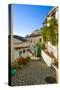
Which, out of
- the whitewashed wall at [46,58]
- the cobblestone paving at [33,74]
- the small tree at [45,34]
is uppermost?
the small tree at [45,34]

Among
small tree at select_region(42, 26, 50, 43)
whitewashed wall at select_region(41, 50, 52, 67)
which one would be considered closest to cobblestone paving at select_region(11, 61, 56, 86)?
whitewashed wall at select_region(41, 50, 52, 67)

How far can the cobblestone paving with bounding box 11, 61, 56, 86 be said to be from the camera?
6.74ft

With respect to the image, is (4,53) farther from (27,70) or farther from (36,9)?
(36,9)

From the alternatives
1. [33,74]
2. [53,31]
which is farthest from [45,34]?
[33,74]

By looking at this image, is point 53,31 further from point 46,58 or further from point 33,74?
point 33,74

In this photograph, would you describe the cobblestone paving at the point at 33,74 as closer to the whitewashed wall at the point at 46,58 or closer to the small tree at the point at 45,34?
the whitewashed wall at the point at 46,58

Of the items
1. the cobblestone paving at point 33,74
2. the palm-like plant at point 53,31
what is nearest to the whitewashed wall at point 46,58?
the cobblestone paving at point 33,74

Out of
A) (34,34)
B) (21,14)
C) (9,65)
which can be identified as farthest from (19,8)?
(9,65)

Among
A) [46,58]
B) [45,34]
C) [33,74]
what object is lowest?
[33,74]

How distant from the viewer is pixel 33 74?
2.09m

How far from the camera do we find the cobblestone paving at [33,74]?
6.74ft

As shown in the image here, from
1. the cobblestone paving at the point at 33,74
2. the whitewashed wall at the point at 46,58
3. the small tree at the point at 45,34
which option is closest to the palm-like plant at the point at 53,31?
the small tree at the point at 45,34

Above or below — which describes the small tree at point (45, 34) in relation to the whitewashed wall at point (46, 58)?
above

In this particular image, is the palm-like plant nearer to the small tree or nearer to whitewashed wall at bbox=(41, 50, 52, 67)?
the small tree
